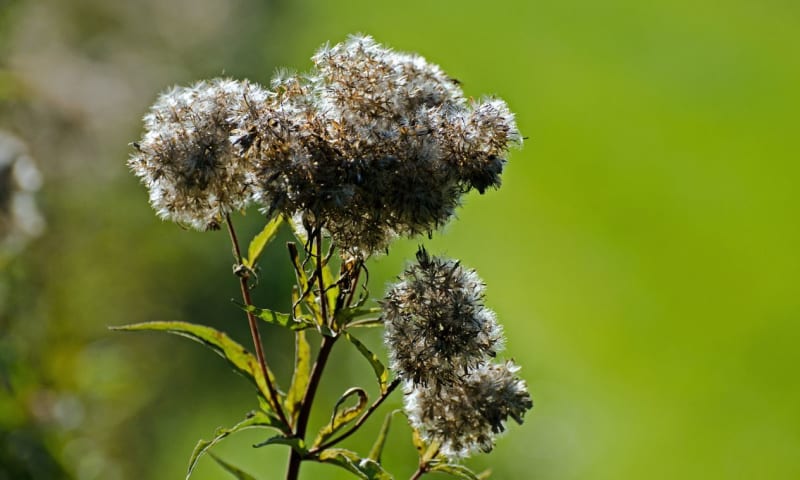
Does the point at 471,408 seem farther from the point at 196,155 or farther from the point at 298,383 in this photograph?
the point at 196,155

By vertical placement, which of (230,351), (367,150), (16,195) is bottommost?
(230,351)

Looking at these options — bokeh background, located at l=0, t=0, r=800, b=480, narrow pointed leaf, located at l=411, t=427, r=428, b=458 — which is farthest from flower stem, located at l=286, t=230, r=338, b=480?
bokeh background, located at l=0, t=0, r=800, b=480

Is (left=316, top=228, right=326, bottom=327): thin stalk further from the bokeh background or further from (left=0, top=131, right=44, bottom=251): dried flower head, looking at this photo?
(left=0, top=131, right=44, bottom=251): dried flower head

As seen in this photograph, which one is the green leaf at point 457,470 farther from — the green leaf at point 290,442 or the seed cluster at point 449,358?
the green leaf at point 290,442

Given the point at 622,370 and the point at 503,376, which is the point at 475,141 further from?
the point at 622,370

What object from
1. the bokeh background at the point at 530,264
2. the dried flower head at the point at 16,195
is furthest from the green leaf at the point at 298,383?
the dried flower head at the point at 16,195

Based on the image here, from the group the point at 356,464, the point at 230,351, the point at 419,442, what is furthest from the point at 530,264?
the point at 356,464

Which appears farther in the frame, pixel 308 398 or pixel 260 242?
pixel 260 242
